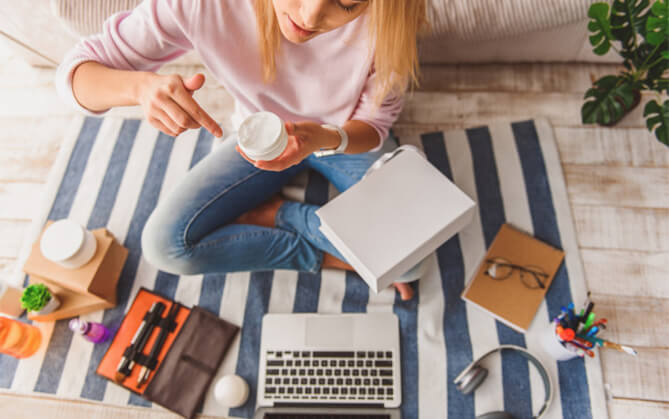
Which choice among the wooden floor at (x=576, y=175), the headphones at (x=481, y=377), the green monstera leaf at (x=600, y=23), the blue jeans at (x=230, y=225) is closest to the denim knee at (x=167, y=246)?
the blue jeans at (x=230, y=225)

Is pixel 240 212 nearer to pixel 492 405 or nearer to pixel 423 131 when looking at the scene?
pixel 423 131

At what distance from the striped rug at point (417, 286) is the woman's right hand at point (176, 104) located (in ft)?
1.80

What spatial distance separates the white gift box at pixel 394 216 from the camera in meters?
0.81

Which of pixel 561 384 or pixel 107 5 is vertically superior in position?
pixel 107 5

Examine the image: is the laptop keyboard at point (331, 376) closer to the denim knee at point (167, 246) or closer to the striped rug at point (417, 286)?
the striped rug at point (417, 286)

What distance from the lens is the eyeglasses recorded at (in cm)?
112

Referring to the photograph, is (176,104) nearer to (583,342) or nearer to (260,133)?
(260,133)

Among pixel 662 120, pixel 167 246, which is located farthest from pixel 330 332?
pixel 662 120

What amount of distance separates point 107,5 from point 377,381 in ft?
3.97

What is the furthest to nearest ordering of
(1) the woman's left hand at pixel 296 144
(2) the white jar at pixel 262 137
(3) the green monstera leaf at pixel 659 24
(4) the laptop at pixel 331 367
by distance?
(4) the laptop at pixel 331 367 → (3) the green monstera leaf at pixel 659 24 → (1) the woman's left hand at pixel 296 144 → (2) the white jar at pixel 262 137

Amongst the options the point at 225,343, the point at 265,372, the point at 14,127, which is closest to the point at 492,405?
the point at 265,372

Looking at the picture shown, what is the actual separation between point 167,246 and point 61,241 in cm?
25

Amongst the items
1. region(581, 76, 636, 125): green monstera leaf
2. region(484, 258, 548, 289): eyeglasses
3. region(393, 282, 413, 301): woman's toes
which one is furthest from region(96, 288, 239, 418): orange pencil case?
region(581, 76, 636, 125): green monstera leaf

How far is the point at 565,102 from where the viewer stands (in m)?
1.35
